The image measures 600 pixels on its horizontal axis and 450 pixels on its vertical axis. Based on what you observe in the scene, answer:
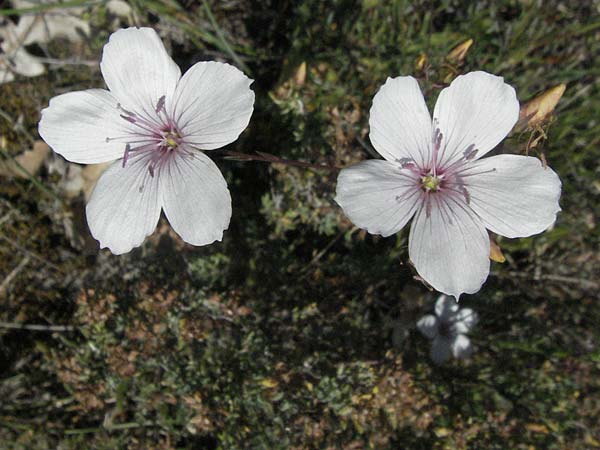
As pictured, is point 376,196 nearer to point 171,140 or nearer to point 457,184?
point 457,184

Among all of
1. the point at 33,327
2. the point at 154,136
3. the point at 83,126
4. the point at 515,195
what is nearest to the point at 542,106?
the point at 515,195

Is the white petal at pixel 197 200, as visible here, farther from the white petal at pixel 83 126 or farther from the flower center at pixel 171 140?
the white petal at pixel 83 126

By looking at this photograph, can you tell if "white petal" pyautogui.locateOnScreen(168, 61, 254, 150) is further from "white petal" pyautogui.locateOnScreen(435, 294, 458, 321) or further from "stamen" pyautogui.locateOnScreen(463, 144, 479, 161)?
"white petal" pyautogui.locateOnScreen(435, 294, 458, 321)

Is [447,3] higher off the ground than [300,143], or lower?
higher

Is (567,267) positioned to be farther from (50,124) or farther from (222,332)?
(50,124)

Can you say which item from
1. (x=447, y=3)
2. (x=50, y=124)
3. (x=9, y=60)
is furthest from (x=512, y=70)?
(x=9, y=60)

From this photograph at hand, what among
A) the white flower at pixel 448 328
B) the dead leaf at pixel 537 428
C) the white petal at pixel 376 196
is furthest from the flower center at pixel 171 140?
the dead leaf at pixel 537 428
